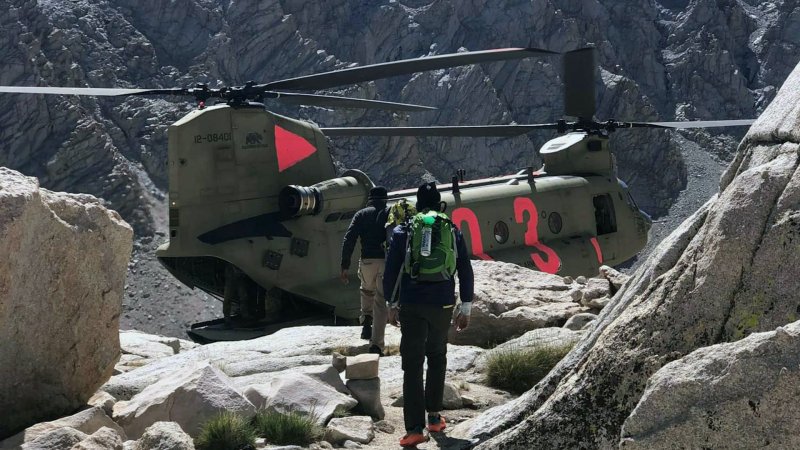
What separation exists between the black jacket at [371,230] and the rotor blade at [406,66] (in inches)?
113

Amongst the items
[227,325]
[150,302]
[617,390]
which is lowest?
Result: [150,302]

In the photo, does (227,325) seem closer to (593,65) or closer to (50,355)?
(50,355)

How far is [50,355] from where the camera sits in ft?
24.2

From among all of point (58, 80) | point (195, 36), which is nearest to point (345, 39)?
point (195, 36)

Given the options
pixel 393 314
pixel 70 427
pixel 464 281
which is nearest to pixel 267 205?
pixel 393 314

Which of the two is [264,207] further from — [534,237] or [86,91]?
[534,237]

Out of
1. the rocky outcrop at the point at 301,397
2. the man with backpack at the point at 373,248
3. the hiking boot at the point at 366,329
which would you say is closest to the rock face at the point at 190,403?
the rocky outcrop at the point at 301,397

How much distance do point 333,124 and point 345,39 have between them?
9011 millimetres

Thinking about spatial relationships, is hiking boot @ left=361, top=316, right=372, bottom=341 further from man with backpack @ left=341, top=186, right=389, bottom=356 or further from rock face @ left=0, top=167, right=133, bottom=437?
rock face @ left=0, top=167, right=133, bottom=437

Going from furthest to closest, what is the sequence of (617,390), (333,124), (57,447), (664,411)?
(333,124)
(57,447)
(617,390)
(664,411)

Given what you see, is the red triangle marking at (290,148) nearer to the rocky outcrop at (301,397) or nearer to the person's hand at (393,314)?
the rocky outcrop at (301,397)

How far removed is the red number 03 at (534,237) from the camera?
653 inches

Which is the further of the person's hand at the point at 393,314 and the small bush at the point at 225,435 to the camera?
the person's hand at the point at 393,314

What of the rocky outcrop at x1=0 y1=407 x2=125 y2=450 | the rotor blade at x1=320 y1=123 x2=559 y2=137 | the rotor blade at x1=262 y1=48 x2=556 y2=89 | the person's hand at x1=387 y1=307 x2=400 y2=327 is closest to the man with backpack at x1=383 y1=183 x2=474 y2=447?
the person's hand at x1=387 y1=307 x2=400 y2=327
